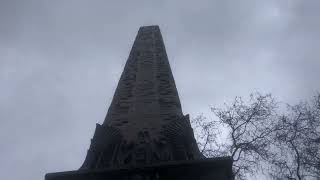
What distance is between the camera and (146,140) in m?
6.97

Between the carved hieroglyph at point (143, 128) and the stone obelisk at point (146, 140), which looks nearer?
the stone obelisk at point (146, 140)

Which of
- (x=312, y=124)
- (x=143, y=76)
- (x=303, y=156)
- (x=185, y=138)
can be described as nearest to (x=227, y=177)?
(x=185, y=138)

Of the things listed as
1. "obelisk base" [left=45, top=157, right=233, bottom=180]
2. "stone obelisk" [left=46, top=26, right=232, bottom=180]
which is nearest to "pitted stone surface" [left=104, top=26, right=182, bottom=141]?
"stone obelisk" [left=46, top=26, right=232, bottom=180]

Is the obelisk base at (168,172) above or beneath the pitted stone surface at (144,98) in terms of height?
beneath

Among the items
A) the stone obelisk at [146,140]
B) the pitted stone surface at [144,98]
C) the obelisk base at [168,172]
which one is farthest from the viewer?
the pitted stone surface at [144,98]

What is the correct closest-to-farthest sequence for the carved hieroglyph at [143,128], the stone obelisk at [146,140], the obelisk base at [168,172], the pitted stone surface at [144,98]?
the obelisk base at [168,172]
the stone obelisk at [146,140]
the carved hieroglyph at [143,128]
the pitted stone surface at [144,98]

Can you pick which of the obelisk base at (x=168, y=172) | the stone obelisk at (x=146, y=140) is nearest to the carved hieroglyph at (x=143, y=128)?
the stone obelisk at (x=146, y=140)

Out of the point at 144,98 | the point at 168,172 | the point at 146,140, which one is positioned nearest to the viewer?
the point at 168,172

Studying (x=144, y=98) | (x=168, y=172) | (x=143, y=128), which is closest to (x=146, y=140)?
(x=143, y=128)

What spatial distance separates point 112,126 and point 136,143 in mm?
813

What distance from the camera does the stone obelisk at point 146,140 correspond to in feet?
19.0

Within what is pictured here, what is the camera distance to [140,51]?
12242 mm

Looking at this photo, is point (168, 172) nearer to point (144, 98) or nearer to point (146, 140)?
point (146, 140)

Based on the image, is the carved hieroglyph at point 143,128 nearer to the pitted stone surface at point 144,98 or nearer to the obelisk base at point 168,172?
the pitted stone surface at point 144,98
